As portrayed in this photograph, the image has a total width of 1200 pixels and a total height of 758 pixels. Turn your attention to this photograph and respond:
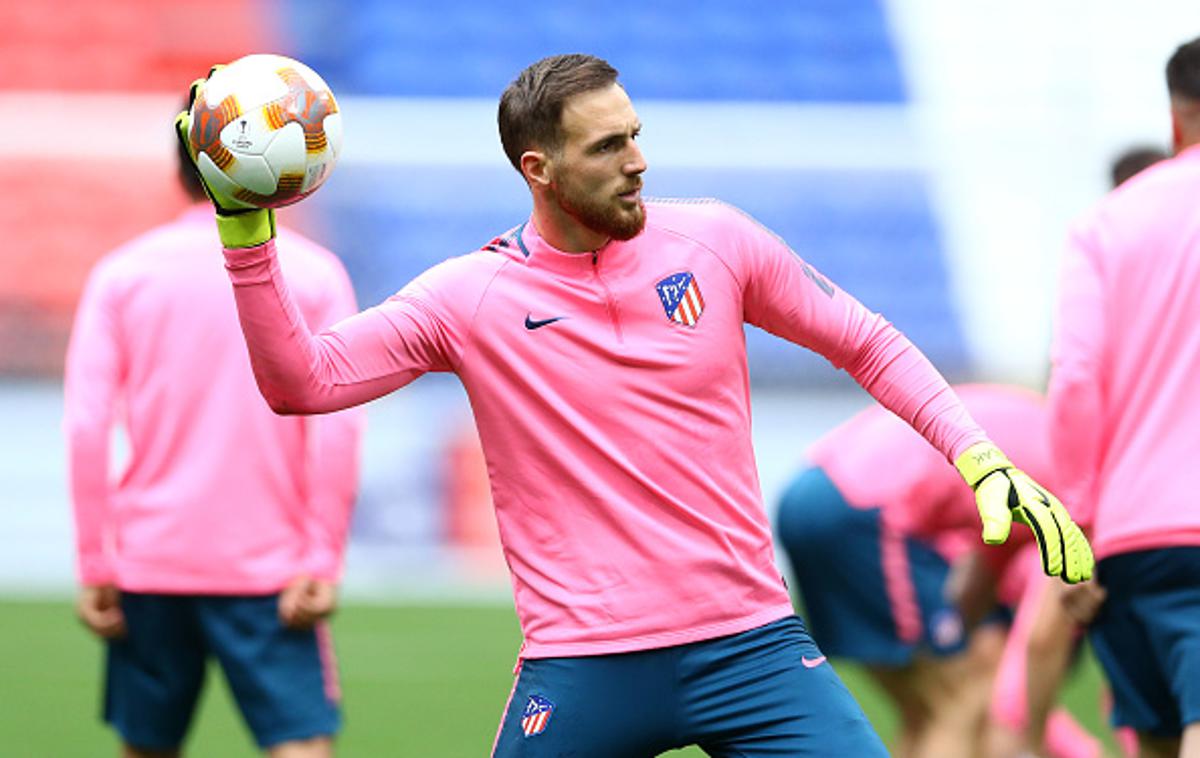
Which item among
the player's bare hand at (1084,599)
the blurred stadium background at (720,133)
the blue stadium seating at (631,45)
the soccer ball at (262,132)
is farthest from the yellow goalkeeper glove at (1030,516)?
the blue stadium seating at (631,45)

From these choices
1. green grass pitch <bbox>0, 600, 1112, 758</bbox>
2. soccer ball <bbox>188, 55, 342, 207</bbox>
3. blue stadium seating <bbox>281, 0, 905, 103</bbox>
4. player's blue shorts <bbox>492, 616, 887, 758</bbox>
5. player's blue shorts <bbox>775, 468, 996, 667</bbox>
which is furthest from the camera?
blue stadium seating <bbox>281, 0, 905, 103</bbox>

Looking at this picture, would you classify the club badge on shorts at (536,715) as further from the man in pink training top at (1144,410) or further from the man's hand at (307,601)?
the man in pink training top at (1144,410)

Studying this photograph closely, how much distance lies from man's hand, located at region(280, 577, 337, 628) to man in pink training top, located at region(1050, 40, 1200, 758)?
2.03 m

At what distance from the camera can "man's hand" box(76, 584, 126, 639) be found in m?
5.45

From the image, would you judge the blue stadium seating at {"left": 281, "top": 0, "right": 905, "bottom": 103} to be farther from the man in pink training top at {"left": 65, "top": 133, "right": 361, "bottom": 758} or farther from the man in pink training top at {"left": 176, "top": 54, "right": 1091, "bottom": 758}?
the man in pink training top at {"left": 176, "top": 54, "right": 1091, "bottom": 758}

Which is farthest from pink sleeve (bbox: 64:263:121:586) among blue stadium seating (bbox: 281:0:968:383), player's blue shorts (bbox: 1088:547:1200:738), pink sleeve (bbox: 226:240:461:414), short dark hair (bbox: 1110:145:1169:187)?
blue stadium seating (bbox: 281:0:968:383)

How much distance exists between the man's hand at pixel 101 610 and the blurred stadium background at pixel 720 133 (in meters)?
10.7

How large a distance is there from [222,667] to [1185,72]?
3061mm

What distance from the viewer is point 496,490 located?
4031mm

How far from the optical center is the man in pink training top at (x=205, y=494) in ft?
17.7

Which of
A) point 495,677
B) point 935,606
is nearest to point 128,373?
point 935,606

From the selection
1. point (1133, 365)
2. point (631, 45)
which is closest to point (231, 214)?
point (1133, 365)

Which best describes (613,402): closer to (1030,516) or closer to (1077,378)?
(1030,516)

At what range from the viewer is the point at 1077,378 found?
4.82 metres
